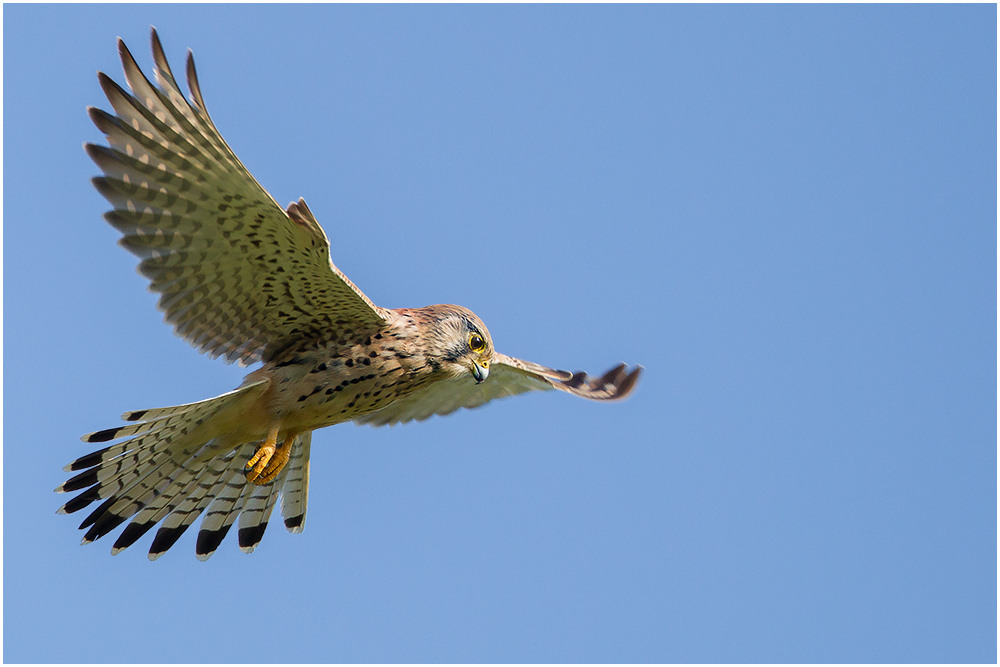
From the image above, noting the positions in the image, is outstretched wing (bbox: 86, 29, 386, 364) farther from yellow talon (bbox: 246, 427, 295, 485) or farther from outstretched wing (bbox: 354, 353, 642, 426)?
outstretched wing (bbox: 354, 353, 642, 426)

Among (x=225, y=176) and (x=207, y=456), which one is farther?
(x=207, y=456)

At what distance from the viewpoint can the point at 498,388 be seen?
876 cm

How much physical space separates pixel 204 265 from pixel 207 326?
48cm

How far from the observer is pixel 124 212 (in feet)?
20.5

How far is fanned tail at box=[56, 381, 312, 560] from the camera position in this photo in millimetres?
6961

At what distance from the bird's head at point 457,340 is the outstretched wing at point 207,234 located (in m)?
0.37

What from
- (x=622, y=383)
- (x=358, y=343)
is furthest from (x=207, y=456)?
(x=622, y=383)

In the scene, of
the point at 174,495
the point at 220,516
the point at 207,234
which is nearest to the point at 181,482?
the point at 174,495

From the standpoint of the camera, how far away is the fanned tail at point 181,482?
6961 millimetres

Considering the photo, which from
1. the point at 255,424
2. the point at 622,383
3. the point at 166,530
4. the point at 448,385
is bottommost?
the point at 166,530

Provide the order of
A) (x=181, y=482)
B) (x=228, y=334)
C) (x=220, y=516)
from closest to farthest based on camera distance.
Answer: (x=228, y=334)
(x=181, y=482)
(x=220, y=516)

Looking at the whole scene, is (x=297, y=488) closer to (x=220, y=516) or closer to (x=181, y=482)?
(x=220, y=516)

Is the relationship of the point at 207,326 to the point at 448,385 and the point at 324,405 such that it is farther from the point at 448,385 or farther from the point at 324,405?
the point at 448,385

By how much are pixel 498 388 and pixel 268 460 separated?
85.0 inches
